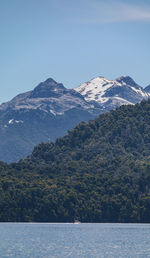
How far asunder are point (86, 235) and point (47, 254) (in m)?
44.8

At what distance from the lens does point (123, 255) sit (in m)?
105

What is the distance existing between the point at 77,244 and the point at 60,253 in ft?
59.0

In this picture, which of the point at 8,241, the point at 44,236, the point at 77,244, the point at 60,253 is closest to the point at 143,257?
the point at 60,253

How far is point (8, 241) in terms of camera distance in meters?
127

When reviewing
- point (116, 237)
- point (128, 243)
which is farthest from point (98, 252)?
point (116, 237)

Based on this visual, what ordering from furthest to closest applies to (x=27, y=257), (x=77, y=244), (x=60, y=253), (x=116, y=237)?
(x=116, y=237) < (x=77, y=244) < (x=60, y=253) < (x=27, y=257)

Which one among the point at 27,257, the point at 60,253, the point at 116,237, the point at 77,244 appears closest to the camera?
the point at 27,257

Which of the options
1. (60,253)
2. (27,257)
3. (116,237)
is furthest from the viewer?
(116,237)

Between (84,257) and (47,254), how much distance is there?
6990mm

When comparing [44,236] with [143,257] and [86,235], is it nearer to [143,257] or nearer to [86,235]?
[86,235]

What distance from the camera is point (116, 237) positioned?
14388 cm

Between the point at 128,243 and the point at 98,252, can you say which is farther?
the point at 128,243

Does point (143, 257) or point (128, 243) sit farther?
point (128, 243)

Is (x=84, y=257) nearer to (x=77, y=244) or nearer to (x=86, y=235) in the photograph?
(x=77, y=244)
